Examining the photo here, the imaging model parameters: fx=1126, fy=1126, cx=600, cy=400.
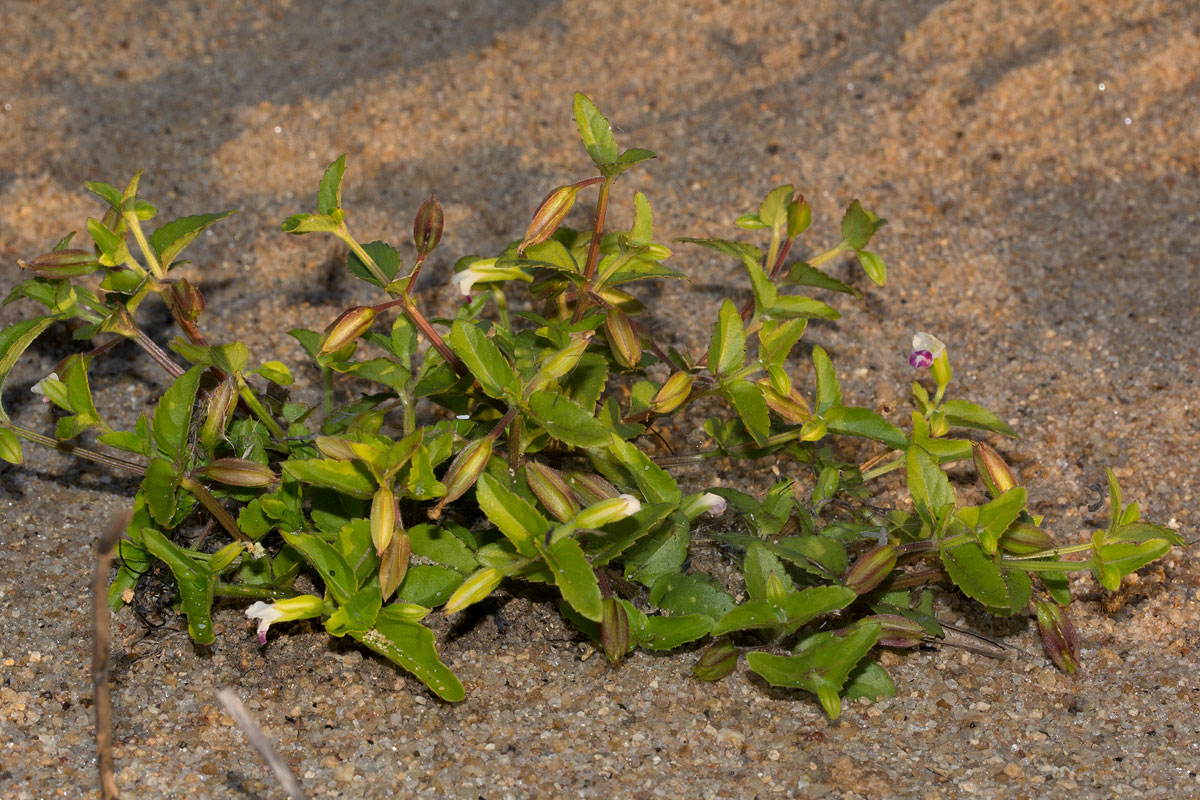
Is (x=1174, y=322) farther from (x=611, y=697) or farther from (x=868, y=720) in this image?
(x=611, y=697)

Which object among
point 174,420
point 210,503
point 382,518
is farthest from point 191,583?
point 382,518

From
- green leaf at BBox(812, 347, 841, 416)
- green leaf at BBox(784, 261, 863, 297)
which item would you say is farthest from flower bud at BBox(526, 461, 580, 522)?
green leaf at BBox(784, 261, 863, 297)

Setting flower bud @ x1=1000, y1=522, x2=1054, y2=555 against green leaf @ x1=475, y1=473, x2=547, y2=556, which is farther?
flower bud @ x1=1000, y1=522, x2=1054, y2=555

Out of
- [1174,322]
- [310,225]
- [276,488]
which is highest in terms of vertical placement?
[310,225]

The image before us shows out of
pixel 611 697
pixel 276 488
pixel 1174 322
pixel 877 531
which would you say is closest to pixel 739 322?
pixel 877 531

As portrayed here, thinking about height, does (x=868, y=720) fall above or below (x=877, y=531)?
below

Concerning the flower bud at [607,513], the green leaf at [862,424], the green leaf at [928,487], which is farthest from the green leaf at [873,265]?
the flower bud at [607,513]

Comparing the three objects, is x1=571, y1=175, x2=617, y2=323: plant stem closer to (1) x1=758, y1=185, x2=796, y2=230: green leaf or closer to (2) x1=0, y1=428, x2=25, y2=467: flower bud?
(1) x1=758, y1=185, x2=796, y2=230: green leaf
